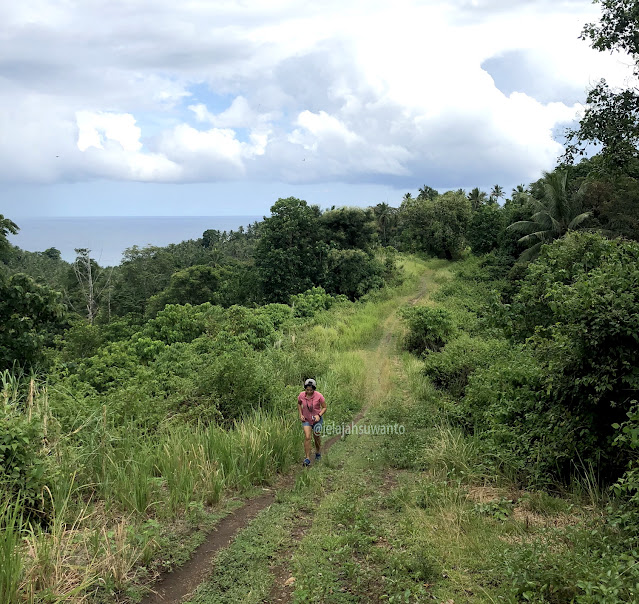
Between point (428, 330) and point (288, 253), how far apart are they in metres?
14.1

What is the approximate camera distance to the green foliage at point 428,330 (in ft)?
54.7

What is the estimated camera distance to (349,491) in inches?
239

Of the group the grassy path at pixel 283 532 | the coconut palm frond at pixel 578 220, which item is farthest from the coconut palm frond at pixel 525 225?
the grassy path at pixel 283 532

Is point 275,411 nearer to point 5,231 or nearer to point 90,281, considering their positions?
point 5,231

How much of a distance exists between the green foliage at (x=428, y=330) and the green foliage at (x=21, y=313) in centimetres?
1081

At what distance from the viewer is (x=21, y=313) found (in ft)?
33.6

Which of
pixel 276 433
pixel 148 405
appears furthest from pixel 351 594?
pixel 148 405

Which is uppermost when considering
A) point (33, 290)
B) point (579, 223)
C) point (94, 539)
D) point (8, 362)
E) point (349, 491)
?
point (579, 223)

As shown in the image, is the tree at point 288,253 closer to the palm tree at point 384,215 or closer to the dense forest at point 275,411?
the dense forest at point 275,411

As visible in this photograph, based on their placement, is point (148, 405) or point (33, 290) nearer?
point (148, 405)

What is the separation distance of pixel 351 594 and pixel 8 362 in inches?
357

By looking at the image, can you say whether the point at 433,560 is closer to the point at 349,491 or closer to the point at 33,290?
the point at 349,491


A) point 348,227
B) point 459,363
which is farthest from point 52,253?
point 459,363

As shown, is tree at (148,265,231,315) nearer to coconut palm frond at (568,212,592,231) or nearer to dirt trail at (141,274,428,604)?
coconut palm frond at (568,212,592,231)
